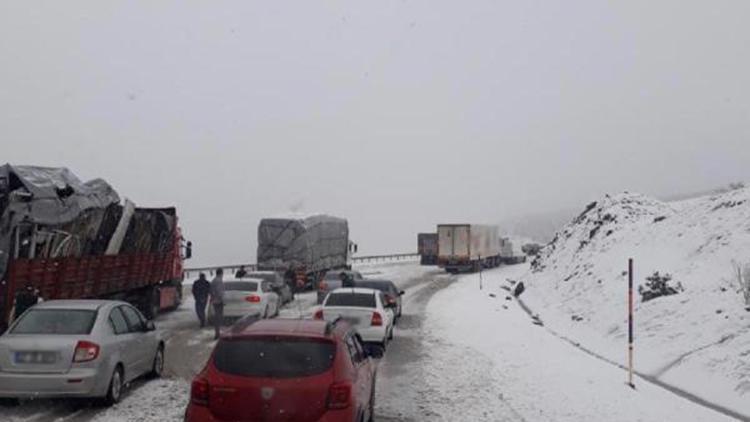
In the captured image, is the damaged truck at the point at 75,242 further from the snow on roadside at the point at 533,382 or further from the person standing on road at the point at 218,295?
the snow on roadside at the point at 533,382

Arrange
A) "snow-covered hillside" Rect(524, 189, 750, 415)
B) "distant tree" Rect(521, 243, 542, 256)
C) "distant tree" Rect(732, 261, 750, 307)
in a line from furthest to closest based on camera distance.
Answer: "distant tree" Rect(521, 243, 542, 256) < "distant tree" Rect(732, 261, 750, 307) < "snow-covered hillside" Rect(524, 189, 750, 415)

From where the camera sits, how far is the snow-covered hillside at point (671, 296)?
49.9ft

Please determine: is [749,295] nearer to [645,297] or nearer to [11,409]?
[645,297]

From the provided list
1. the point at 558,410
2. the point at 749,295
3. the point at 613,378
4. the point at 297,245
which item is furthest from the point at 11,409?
the point at 297,245

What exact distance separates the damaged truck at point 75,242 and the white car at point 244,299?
2733 mm

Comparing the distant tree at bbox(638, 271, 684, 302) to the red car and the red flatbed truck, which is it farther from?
the red car

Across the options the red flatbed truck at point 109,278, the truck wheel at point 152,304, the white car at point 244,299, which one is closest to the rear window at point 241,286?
the white car at point 244,299

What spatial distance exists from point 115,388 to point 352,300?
8071 millimetres

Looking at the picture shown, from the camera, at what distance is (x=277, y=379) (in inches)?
288

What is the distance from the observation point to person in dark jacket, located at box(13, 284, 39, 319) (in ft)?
49.3

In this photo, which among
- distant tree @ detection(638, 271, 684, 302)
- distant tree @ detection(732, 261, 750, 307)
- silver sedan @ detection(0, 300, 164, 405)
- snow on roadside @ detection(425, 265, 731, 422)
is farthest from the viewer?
distant tree @ detection(638, 271, 684, 302)

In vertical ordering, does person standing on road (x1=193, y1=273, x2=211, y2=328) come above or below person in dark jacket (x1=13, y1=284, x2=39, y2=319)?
below

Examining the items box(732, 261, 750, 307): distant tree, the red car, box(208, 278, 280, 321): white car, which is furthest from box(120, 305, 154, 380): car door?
box(732, 261, 750, 307): distant tree

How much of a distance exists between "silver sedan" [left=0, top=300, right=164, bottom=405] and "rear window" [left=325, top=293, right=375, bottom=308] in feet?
22.1
